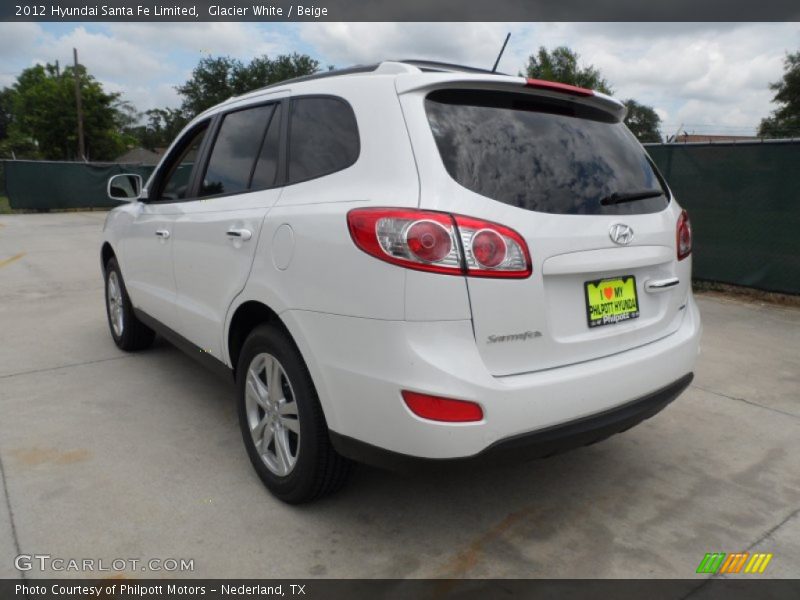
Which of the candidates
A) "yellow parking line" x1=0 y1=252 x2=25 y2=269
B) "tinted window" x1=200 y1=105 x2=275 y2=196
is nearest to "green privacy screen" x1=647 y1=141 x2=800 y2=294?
"tinted window" x1=200 y1=105 x2=275 y2=196

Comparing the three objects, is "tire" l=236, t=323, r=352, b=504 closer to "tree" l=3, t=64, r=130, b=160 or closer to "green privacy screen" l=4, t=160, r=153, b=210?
"green privacy screen" l=4, t=160, r=153, b=210

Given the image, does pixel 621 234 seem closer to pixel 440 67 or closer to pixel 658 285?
pixel 658 285

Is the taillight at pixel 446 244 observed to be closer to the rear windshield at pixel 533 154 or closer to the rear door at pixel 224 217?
the rear windshield at pixel 533 154

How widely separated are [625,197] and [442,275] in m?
0.99

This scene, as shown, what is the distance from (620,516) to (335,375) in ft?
4.84

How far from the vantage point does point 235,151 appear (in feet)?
11.0

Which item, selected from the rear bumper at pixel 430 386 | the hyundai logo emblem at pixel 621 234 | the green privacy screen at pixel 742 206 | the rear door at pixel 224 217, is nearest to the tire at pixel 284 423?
the rear bumper at pixel 430 386

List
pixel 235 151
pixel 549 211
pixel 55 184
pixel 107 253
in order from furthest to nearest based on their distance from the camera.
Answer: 1. pixel 55 184
2. pixel 107 253
3. pixel 235 151
4. pixel 549 211

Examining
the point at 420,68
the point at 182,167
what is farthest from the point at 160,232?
the point at 420,68

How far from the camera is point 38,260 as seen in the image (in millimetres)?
10336

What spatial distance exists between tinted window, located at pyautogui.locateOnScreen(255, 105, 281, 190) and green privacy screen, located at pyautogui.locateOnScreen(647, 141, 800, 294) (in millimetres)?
6206

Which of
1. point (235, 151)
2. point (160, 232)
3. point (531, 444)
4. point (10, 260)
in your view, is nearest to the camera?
point (531, 444)

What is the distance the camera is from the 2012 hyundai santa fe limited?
2.11 metres
